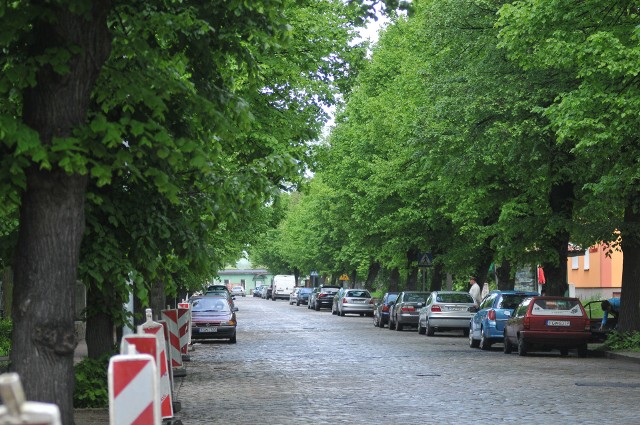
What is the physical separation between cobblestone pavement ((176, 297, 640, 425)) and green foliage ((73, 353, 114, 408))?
1.11 m

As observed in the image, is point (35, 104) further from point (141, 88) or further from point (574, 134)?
point (574, 134)

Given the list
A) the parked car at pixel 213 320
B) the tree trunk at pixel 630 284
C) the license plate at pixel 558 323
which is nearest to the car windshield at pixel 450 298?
the parked car at pixel 213 320

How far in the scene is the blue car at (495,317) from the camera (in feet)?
104

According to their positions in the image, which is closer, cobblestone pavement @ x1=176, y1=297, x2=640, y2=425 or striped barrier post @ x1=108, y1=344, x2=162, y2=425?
striped barrier post @ x1=108, y1=344, x2=162, y2=425

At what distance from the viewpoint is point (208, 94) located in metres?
11.9

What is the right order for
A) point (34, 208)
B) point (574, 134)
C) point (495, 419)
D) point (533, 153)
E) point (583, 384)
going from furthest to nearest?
point (533, 153) < point (574, 134) < point (583, 384) < point (495, 419) < point (34, 208)

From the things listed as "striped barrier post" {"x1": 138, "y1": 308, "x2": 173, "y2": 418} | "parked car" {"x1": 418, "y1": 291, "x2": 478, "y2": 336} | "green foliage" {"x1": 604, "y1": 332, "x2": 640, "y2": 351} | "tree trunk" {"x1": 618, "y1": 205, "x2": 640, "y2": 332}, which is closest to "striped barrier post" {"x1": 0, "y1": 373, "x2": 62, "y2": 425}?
"striped barrier post" {"x1": 138, "y1": 308, "x2": 173, "y2": 418}

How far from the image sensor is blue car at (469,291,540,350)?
104 ft

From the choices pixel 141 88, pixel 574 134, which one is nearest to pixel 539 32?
pixel 574 134

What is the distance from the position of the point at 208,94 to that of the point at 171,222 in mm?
1514

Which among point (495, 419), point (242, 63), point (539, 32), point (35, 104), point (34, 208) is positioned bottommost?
point (495, 419)

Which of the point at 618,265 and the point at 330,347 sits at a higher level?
the point at 618,265

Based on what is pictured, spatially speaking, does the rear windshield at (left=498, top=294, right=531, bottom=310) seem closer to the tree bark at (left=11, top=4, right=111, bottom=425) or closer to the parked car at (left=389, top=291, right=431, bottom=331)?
the parked car at (left=389, top=291, right=431, bottom=331)

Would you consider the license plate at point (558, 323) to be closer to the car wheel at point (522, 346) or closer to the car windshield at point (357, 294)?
the car wheel at point (522, 346)
